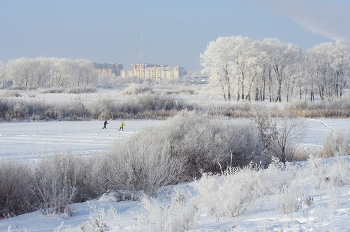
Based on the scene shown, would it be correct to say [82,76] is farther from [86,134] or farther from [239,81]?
[86,134]

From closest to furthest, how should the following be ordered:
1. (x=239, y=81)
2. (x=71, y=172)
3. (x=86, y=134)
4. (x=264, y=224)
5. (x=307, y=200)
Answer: (x=264, y=224), (x=307, y=200), (x=71, y=172), (x=86, y=134), (x=239, y=81)

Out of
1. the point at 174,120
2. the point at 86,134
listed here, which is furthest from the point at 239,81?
the point at 174,120

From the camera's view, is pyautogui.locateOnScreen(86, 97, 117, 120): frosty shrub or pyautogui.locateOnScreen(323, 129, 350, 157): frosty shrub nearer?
pyautogui.locateOnScreen(323, 129, 350, 157): frosty shrub

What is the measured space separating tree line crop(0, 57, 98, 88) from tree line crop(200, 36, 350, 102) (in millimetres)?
33516

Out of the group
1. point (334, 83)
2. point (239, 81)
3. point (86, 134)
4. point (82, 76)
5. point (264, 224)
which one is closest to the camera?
point (264, 224)

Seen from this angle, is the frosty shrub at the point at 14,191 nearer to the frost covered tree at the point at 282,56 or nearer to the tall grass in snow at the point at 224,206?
the tall grass in snow at the point at 224,206

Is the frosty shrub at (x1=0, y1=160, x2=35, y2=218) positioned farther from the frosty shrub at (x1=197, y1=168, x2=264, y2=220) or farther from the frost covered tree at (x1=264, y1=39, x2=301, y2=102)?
the frost covered tree at (x1=264, y1=39, x2=301, y2=102)

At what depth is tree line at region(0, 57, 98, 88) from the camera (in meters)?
59.6

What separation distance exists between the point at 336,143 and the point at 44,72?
64987mm

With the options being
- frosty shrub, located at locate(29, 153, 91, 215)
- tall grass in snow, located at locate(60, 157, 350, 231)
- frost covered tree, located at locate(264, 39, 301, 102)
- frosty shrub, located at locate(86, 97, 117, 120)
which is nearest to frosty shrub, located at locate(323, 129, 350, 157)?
tall grass in snow, located at locate(60, 157, 350, 231)

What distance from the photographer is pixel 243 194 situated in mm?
3709

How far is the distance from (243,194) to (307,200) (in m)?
0.83

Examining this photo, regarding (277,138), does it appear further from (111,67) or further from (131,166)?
(111,67)

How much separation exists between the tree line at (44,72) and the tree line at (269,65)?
1320 inches
